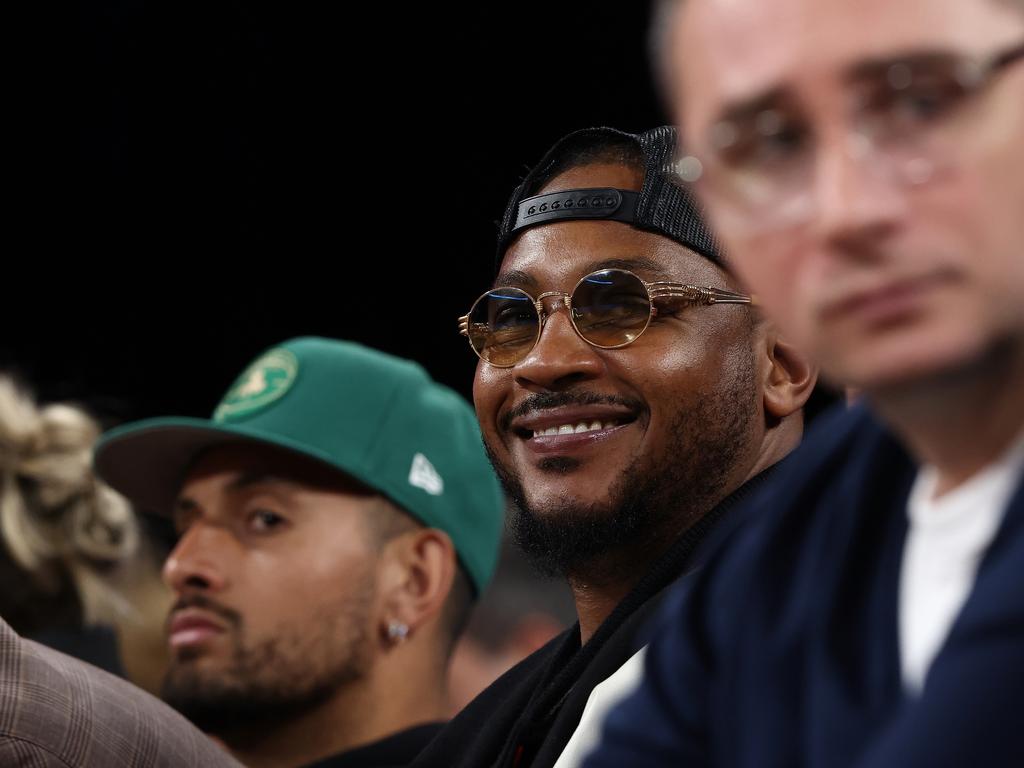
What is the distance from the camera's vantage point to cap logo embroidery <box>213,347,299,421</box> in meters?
2.36

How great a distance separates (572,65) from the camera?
3637mm

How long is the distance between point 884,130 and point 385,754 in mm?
1699

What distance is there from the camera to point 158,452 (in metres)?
2.44

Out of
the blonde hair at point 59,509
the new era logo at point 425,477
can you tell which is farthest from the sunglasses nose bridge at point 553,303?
the blonde hair at point 59,509

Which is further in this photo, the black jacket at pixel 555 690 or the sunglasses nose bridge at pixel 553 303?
the sunglasses nose bridge at pixel 553 303

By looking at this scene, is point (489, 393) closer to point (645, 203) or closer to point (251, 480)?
point (645, 203)

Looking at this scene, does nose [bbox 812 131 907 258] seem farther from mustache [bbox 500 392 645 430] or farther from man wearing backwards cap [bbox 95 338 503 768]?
man wearing backwards cap [bbox 95 338 503 768]

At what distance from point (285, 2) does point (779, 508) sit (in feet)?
12.9

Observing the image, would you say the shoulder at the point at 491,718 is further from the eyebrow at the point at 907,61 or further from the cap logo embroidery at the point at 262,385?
the eyebrow at the point at 907,61

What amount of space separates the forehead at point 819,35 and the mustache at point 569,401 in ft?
3.28

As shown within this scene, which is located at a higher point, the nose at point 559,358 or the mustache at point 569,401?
the nose at point 559,358

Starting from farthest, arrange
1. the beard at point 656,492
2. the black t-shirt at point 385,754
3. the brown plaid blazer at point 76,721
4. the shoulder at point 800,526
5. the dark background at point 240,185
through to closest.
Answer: the dark background at point 240,185 < the black t-shirt at point 385,754 < the beard at point 656,492 < the brown plaid blazer at point 76,721 < the shoulder at point 800,526

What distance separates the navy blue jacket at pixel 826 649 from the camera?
53 cm

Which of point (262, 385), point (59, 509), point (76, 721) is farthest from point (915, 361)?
point (59, 509)
